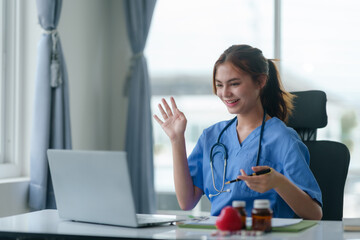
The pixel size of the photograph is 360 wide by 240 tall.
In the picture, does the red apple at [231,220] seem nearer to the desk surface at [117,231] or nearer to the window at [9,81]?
the desk surface at [117,231]

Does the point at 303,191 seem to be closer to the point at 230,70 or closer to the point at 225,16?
the point at 230,70

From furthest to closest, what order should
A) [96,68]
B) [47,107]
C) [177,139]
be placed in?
[96,68] → [47,107] → [177,139]

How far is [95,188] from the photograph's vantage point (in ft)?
4.79

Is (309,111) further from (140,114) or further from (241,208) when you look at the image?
(140,114)

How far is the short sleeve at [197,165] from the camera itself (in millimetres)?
2019

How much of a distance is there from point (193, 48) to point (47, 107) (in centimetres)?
116

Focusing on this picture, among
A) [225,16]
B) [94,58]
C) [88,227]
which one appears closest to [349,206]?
[225,16]

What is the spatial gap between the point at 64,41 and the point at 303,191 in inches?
85.5

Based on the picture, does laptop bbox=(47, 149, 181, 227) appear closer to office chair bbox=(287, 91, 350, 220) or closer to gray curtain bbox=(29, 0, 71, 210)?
office chair bbox=(287, 91, 350, 220)

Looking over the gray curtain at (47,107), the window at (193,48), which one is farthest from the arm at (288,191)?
the window at (193,48)

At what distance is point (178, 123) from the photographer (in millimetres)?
1844

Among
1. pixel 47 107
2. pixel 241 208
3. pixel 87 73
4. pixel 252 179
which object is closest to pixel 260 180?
pixel 252 179

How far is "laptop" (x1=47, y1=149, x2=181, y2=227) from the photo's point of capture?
1.39 metres

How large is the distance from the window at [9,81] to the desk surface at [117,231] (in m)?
1.62
